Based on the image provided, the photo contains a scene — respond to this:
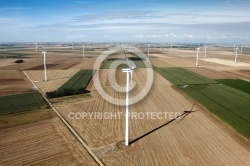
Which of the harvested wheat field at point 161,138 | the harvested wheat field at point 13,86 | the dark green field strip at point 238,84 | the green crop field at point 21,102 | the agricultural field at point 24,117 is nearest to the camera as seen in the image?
the harvested wheat field at point 161,138

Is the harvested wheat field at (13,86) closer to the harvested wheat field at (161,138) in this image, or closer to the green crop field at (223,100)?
the harvested wheat field at (161,138)

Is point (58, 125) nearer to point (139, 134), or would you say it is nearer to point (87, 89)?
point (139, 134)

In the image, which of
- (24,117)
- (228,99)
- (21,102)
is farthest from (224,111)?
(21,102)

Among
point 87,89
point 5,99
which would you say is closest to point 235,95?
point 87,89

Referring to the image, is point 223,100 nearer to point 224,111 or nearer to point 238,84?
point 224,111

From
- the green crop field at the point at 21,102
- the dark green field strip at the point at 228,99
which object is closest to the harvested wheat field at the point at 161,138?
the green crop field at the point at 21,102

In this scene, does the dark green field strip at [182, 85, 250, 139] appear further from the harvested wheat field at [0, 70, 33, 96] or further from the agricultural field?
the harvested wheat field at [0, 70, 33, 96]
